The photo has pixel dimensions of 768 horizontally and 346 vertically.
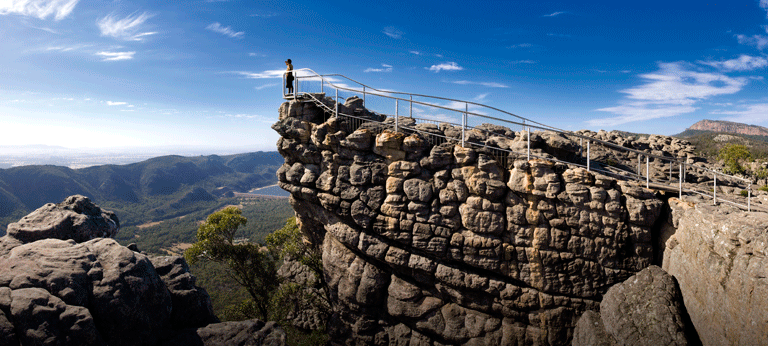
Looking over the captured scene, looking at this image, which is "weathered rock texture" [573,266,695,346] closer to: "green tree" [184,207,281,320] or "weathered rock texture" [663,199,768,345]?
"weathered rock texture" [663,199,768,345]

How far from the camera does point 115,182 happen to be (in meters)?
196

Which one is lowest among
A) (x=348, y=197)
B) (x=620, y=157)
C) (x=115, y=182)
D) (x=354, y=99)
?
(x=115, y=182)

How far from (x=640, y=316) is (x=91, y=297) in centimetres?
2300

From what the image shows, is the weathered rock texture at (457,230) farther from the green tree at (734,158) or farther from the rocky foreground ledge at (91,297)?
the green tree at (734,158)

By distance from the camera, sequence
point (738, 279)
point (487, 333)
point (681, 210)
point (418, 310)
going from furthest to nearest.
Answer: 1. point (418, 310)
2. point (487, 333)
3. point (681, 210)
4. point (738, 279)

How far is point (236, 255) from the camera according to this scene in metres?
25.5

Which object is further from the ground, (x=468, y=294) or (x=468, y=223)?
(x=468, y=223)

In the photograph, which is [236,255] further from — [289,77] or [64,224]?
[289,77]

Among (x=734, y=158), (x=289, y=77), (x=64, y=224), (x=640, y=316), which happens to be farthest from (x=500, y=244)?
(x=734, y=158)

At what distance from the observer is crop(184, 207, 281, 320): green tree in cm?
2497

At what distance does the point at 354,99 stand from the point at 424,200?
741cm

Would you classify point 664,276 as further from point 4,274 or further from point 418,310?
point 4,274

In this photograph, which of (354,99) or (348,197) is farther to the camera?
(354,99)

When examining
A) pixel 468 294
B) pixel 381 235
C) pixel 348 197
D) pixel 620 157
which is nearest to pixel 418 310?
pixel 468 294
